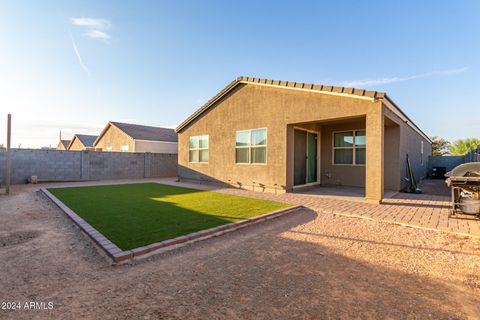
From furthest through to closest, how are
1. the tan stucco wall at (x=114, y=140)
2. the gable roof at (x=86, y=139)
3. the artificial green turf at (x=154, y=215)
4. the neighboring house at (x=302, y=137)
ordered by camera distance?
the gable roof at (x=86, y=139)
the tan stucco wall at (x=114, y=140)
the neighboring house at (x=302, y=137)
the artificial green turf at (x=154, y=215)

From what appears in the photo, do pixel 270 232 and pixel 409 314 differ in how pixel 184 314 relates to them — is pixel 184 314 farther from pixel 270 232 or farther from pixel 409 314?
pixel 270 232

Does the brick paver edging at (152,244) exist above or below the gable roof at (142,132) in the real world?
below

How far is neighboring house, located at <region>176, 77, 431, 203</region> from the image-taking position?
24.5 ft

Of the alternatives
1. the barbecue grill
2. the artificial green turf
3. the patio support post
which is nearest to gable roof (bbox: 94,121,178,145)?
the artificial green turf

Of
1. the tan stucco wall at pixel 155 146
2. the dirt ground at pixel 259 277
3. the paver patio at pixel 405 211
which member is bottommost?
the dirt ground at pixel 259 277

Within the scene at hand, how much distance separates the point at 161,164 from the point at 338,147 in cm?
1439

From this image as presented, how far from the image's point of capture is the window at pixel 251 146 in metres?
10.2

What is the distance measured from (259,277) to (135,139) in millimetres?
20086

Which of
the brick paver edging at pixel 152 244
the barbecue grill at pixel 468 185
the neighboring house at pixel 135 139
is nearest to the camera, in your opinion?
the brick paver edging at pixel 152 244

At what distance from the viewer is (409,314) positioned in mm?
2191

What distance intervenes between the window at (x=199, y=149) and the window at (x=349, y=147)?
691 centimetres

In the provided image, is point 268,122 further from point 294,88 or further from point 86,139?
point 86,139

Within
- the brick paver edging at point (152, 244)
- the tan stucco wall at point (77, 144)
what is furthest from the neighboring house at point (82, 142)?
the brick paver edging at point (152, 244)

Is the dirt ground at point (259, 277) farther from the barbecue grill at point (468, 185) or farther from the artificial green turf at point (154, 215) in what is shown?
the barbecue grill at point (468, 185)
